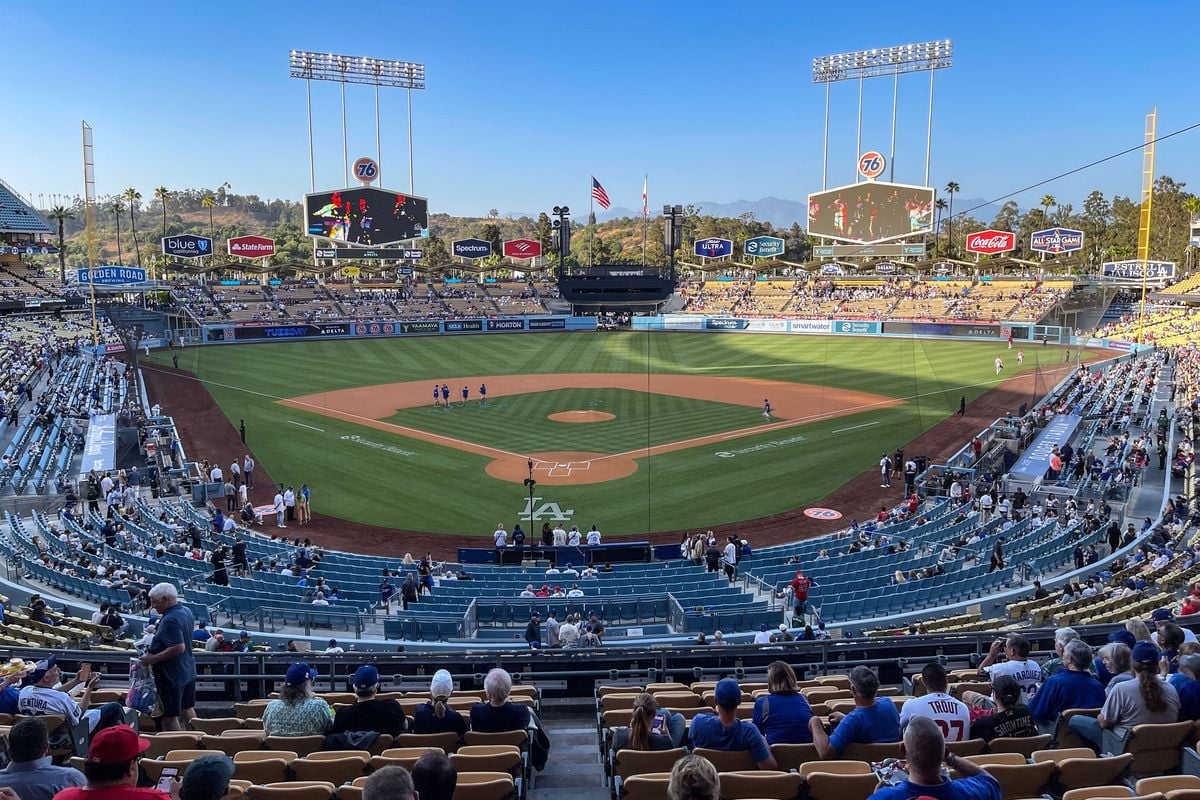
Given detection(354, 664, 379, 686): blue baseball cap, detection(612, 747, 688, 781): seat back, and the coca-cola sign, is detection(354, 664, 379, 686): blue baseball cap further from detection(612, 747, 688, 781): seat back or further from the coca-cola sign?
the coca-cola sign

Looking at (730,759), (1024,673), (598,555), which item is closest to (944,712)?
(730,759)

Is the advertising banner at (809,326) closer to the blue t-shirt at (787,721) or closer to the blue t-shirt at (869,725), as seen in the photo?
the blue t-shirt at (787,721)

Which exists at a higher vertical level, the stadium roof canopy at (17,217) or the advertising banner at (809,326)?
the stadium roof canopy at (17,217)

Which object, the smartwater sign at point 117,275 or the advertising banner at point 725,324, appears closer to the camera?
the smartwater sign at point 117,275

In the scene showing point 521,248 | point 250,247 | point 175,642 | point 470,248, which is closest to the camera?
point 175,642

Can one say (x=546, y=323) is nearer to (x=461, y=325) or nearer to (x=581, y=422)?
(x=461, y=325)

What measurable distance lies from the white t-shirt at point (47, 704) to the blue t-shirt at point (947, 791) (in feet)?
18.4

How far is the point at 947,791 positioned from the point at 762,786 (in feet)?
5.39

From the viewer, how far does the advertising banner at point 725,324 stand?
82312 millimetres

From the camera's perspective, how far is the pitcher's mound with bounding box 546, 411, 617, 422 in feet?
129

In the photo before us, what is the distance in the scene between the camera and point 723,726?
5891 mm

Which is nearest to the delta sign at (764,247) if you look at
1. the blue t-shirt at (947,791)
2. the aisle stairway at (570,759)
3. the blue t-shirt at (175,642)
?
the aisle stairway at (570,759)

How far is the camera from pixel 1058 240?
3223 inches

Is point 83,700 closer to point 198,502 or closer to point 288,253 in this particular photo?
point 198,502
